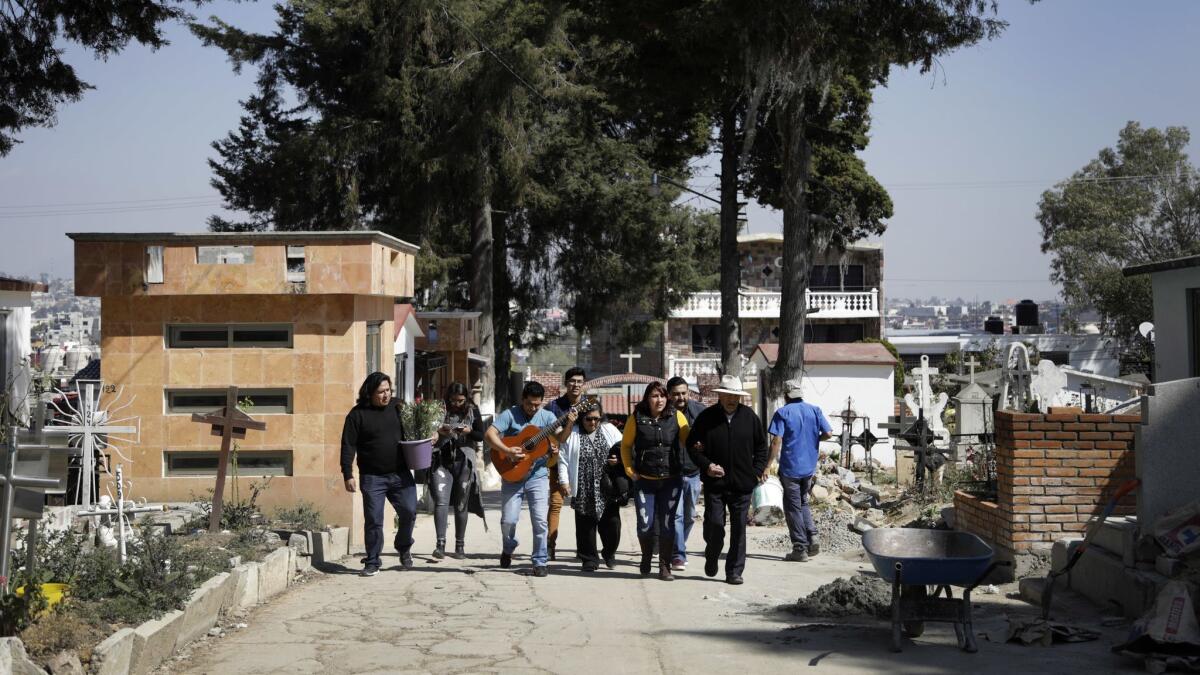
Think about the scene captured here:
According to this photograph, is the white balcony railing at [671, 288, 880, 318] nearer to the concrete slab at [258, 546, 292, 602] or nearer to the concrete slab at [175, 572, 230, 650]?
the concrete slab at [258, 546, 292, 602]

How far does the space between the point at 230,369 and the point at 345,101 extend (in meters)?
20.5

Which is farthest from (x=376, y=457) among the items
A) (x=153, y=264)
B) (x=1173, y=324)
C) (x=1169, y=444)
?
(x=1173, y=324)

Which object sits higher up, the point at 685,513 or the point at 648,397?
the point at 648,397

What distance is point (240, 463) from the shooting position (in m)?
13.3

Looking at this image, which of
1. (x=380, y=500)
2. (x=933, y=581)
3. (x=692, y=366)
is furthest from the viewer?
(x=692, y=366)

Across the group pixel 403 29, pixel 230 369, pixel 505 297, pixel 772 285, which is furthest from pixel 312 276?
pixel 772 285

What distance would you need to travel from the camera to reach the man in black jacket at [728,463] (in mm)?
10570

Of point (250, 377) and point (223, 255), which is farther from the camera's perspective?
point (250, 377)

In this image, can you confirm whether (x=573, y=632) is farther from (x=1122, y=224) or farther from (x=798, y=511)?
(x=1122, y=224)

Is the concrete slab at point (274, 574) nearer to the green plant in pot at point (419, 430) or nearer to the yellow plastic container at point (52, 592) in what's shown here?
the green plant in pot at point (419, 430)

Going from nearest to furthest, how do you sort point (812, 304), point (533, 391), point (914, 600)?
point (914, 600)
point (533, 391)
point (812, 304)

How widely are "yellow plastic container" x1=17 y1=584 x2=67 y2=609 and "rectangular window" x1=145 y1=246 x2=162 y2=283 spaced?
6.24m

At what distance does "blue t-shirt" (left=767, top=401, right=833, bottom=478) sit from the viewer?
12.3 metres

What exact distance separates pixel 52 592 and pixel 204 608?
3.86 ft
